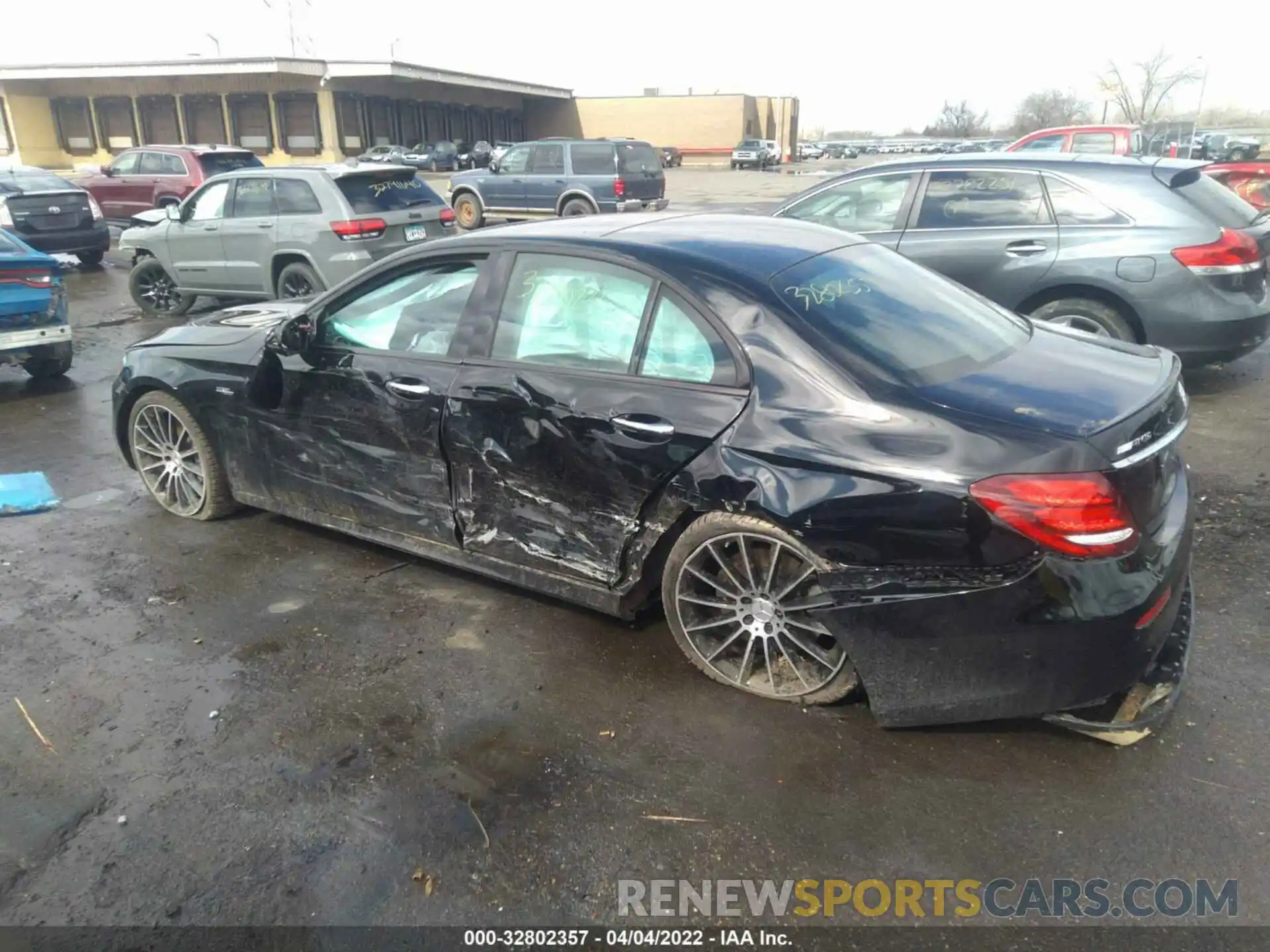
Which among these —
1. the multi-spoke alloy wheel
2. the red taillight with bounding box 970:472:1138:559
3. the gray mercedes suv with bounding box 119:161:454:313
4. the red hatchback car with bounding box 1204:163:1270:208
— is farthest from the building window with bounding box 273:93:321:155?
the red taillight with bounding box 970:472:1138:559

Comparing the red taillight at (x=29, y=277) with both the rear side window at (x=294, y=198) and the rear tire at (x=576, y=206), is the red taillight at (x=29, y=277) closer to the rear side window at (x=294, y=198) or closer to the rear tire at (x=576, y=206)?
the rear side window at (x=294, y=198)

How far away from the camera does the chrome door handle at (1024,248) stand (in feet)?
21.3

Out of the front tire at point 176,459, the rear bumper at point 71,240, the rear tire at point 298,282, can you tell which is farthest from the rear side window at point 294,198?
the rear bumper at point 71,240

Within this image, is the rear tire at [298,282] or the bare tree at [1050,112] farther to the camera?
the bare tree at [1050,112]

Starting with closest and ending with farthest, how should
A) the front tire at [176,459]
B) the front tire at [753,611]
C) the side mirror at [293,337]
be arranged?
the front tire at [753,611] < the side mirror at [293,337] < the front tire at [176,459]

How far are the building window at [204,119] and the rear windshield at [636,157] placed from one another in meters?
34.5

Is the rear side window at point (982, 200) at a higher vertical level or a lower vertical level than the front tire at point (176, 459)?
higher

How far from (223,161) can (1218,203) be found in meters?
16.1

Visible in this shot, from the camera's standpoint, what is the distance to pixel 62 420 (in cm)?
706

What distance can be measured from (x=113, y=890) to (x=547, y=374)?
2.17 metres

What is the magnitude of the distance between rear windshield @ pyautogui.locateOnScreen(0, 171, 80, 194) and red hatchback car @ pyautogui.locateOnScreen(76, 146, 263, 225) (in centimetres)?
145

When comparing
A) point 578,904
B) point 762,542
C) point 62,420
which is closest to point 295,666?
point 578,904

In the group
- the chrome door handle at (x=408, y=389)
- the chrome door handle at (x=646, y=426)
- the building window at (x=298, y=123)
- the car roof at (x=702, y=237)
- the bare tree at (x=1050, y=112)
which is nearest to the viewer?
the chrome door handle at (x=646, y=426)

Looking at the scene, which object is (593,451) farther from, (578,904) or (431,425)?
(578,904)
